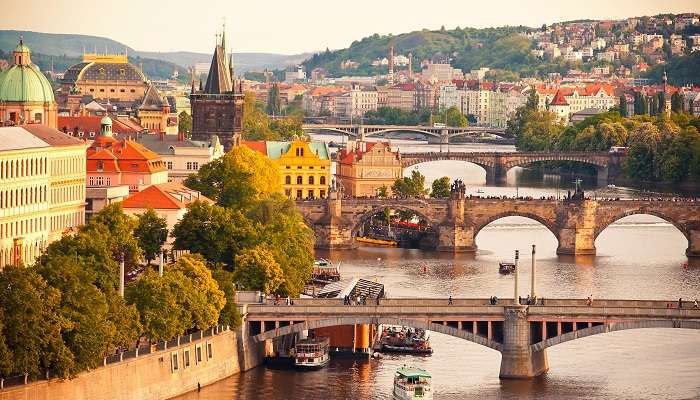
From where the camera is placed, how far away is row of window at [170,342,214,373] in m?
61.2

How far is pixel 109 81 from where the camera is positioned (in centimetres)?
17262

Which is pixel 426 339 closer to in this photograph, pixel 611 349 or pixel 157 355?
pixel 611 349

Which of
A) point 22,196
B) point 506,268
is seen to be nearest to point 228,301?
point 22,196

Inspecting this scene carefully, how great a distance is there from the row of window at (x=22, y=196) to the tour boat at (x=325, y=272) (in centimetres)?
1113

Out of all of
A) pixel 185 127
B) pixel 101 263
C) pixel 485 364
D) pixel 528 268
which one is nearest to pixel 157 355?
pixel 101 263

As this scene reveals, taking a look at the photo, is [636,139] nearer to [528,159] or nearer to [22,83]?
[528,159]

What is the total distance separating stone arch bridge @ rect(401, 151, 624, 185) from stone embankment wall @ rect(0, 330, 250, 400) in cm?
7900

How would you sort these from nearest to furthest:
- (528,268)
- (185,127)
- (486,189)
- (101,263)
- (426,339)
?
(101,263) → (426,339) → (528,268) → (486,189) → (185,127)

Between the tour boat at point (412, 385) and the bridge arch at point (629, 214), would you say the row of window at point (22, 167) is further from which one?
the bridge arch at point (629, 214)

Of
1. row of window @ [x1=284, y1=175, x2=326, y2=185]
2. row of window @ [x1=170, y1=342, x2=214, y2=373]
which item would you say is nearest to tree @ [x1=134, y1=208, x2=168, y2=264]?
row of window @ [x1=170, y1=342, x2=214, y2=373]

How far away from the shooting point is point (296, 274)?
2906 inches

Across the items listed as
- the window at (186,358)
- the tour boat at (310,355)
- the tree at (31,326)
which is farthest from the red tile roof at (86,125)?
the tree at (31,326)

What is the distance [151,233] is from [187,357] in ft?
59.4

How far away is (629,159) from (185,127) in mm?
27323
